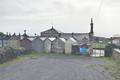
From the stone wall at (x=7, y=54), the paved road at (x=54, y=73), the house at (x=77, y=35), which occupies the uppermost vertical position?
the house at (x=77, y=35)

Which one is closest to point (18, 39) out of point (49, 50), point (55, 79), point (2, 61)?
point (49, 50)

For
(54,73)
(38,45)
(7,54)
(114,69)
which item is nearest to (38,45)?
(38,45)

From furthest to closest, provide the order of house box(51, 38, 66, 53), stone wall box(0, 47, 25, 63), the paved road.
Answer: house box(51, 38, 66, 53), stone wall box(0, 47, 25, 63), the paved road

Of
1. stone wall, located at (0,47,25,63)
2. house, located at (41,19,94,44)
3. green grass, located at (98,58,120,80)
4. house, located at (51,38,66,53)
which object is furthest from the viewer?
house, located at (41,19,94,44)

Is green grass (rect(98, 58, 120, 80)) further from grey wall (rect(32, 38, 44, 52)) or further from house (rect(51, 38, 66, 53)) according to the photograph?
grey wall (rect(32, 38, 44, 52))

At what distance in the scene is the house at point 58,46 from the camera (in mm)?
Result: 51734

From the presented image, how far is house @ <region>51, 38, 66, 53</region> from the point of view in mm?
51734

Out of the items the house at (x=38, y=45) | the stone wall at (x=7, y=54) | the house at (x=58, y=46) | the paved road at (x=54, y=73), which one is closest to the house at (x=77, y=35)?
the house at (x=58, y=46)

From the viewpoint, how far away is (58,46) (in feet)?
171

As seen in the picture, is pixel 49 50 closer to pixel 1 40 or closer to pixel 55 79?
pixel 1 40

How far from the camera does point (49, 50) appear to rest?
173 feet

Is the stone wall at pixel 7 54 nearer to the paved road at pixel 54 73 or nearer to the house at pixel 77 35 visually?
the paved road at pixel 54 73

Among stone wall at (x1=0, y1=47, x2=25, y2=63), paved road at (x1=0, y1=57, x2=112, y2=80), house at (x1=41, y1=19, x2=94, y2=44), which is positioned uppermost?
house at (x1=41, y1=19, x2=94, y2=44)

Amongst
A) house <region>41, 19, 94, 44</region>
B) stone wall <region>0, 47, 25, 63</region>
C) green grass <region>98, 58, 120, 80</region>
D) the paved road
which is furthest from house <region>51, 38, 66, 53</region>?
the paved road
